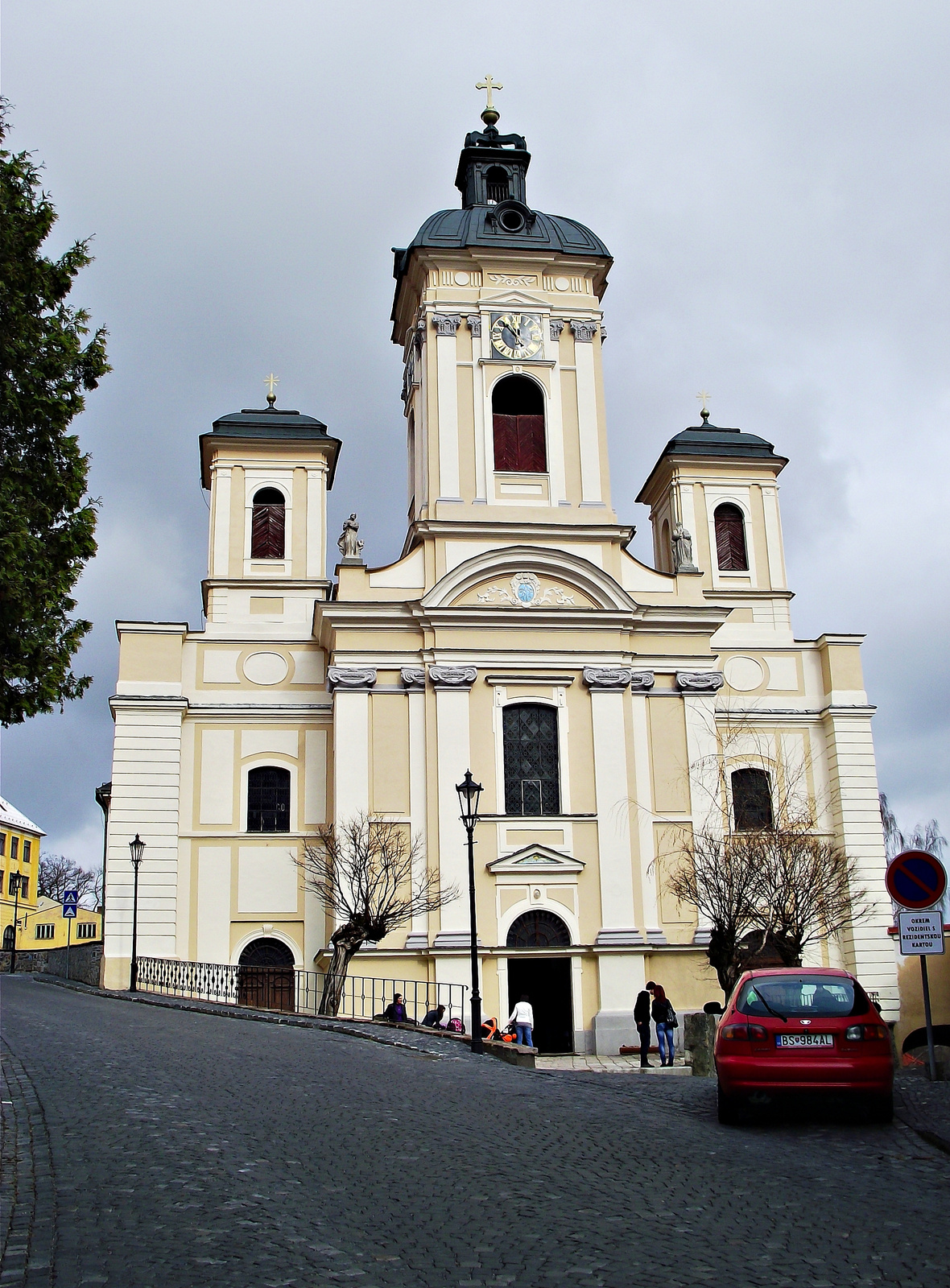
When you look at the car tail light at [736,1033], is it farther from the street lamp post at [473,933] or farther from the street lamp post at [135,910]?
the street lamp post at [135,910]

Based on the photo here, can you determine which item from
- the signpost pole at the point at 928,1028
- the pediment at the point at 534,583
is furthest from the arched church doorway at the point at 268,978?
the signpost pole at the point at 928,1028

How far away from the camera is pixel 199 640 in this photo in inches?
1406

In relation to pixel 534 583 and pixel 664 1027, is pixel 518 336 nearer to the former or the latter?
pixel 534 583

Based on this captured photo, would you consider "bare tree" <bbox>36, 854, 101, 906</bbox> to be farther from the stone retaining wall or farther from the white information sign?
the white information sign

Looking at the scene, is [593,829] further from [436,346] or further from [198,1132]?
[198,1132]

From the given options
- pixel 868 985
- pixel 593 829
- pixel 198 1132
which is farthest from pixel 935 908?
pixel 868 985

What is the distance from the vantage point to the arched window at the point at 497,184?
134 feet

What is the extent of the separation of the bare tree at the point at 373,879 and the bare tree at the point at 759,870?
5752mm

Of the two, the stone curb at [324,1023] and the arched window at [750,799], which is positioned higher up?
the arched window at [750,799]

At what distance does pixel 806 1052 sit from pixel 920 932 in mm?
2144

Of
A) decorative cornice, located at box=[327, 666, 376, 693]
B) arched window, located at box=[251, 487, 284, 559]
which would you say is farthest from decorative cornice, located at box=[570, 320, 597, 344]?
decorative cornice, located at box=[327, 666, 376, 693]

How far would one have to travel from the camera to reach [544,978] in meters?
32.0

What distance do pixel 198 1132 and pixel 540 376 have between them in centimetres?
2827

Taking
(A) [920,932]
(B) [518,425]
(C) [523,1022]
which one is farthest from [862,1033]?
(B) [518,425]
